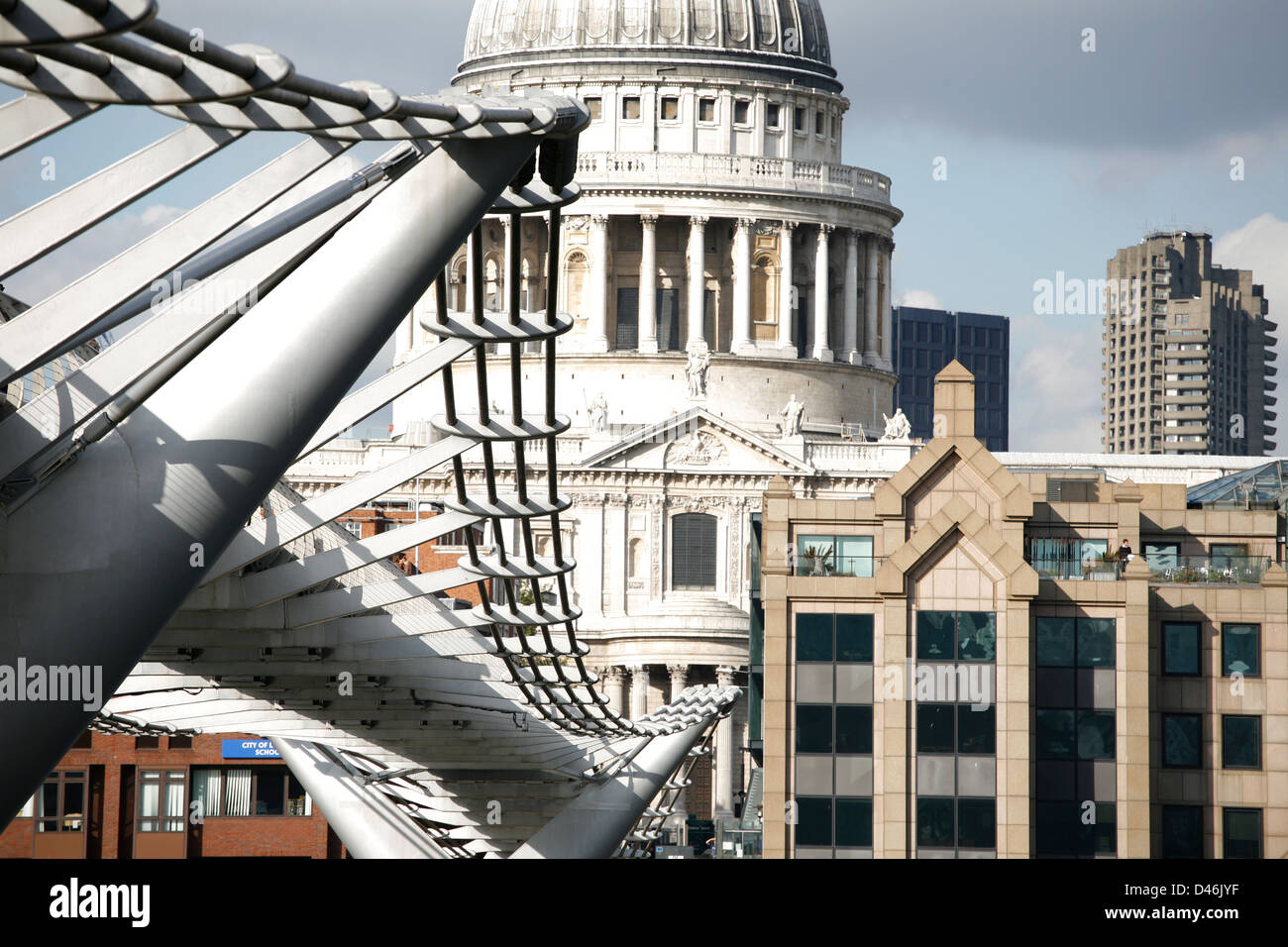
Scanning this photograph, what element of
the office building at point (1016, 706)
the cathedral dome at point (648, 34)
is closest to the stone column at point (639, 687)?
the cathedral dome at point (648, 34)

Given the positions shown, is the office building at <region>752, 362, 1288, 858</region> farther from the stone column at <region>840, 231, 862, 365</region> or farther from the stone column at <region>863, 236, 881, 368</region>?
the stone column at <region>863, 236, 881, 368</region>

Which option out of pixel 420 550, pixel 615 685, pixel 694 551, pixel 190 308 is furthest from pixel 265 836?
pixel 190 308

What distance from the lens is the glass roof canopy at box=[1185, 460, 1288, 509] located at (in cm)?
7150

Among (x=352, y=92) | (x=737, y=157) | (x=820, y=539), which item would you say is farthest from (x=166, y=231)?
(x=737, y=157)

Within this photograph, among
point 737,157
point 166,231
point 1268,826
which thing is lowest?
point 1268,826

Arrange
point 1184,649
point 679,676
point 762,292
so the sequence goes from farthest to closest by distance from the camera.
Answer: point 762,292 < point 679,676 < point 1184,649

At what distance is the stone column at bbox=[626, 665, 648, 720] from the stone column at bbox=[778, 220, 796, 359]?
3329cm

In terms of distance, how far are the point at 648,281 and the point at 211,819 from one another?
59.5 meters

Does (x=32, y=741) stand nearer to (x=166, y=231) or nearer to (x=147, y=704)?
(x=166, y=231)

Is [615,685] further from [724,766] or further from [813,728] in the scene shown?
[813,728]

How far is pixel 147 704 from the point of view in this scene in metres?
45.5

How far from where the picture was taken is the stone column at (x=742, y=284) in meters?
146

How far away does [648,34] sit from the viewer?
150750 mm

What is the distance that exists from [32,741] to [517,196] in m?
7.17
